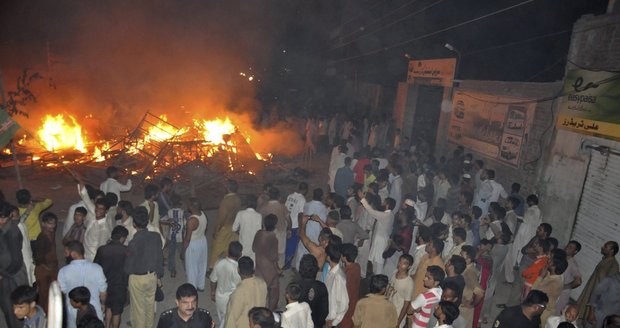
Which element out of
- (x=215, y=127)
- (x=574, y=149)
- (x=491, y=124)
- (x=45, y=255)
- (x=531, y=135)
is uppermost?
(x=491, y=124)

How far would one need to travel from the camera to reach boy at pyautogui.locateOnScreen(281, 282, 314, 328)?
4125mm

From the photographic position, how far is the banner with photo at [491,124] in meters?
10.6

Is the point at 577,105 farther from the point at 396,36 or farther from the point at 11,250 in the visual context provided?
the point at 396,36

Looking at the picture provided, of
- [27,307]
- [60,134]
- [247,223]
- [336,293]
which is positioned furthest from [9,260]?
[60,134]

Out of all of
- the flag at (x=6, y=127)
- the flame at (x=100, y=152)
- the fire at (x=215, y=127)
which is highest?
the flag at (x=6, y=127)

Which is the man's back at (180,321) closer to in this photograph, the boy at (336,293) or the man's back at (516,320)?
the boy at (336,293)

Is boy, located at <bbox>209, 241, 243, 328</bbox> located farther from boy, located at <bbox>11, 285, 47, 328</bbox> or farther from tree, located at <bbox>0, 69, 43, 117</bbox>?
tree, located at <bbox>0, 69, 43, 117</bbox>

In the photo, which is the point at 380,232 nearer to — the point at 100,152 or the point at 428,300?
the point at 428,300

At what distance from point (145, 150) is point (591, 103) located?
1139 centimetres

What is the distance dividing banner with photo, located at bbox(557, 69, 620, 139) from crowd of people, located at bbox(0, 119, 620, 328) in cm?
175

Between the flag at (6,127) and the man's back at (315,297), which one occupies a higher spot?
the flag at (6,127)

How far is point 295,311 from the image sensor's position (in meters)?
4.15

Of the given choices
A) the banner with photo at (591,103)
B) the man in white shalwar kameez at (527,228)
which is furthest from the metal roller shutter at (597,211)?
the man in white shalwar kameez at (527,228)

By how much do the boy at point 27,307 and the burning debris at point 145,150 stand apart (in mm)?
8099
